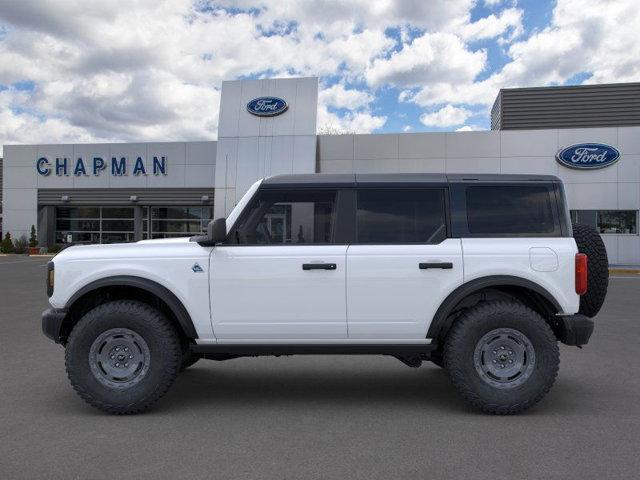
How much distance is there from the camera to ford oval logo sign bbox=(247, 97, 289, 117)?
27.0 m

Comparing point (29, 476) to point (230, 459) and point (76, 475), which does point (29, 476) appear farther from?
point (230, 459)

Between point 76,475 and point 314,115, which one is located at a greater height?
point 314,115

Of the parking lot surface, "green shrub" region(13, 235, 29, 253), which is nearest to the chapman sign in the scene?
"green shrub" region(13, 235, 29, 253)

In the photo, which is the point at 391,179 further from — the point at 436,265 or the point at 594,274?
the point at 594,274

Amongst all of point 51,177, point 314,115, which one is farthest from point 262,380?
point 51,177

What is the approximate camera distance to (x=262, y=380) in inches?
235

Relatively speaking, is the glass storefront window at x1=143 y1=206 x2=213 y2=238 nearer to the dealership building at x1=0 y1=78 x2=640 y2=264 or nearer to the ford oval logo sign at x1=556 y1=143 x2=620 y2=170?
the dealership building at x1=0 y1=78 x2=640 y2=264

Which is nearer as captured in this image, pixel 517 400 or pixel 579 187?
pixel 517 400

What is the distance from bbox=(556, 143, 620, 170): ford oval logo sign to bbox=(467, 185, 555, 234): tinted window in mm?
22742

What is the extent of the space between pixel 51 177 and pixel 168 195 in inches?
278

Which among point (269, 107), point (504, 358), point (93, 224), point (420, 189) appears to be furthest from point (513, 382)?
point (93, 224)

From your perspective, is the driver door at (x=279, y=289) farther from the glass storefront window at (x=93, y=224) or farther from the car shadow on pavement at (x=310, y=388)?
the glass storefront window at (x=93, y=224)

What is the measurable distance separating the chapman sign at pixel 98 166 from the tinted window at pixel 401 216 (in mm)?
27952

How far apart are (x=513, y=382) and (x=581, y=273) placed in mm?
1044
